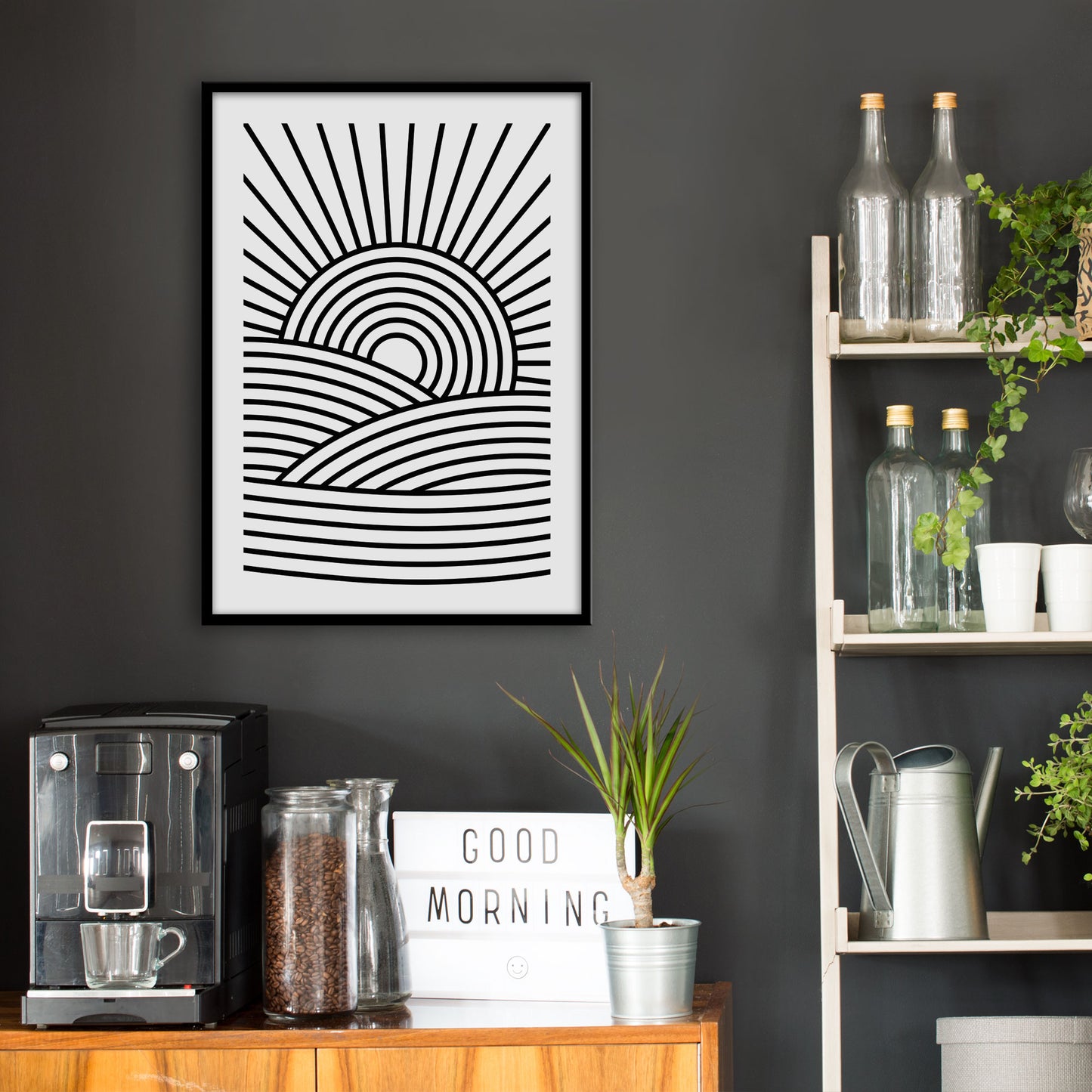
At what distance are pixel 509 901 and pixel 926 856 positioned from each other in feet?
2.02

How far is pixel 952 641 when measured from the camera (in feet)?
5.96

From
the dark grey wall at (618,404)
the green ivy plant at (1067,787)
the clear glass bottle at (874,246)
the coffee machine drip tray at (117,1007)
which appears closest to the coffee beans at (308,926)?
the coffee machine drip tray at (117,1007)

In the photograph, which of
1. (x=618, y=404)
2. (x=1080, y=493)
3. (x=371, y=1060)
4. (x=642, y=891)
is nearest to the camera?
(x=371, y=1060)

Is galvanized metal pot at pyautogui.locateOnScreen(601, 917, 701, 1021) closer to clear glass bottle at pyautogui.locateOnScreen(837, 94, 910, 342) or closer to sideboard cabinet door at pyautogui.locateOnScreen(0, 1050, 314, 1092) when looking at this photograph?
sideboard cabinet door at pyautogui.locateOnScreen(0, 1050, 314, 1092)

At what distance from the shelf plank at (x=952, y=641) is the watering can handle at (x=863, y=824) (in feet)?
0.49

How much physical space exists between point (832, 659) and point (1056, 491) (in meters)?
0.51

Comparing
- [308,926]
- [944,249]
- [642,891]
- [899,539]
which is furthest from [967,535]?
[308,926]

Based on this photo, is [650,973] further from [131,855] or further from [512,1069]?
[131,855]

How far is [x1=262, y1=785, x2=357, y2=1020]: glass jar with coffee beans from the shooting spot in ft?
5.62

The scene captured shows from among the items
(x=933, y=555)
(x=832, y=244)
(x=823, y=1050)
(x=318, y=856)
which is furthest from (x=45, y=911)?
(x=832, y=244)

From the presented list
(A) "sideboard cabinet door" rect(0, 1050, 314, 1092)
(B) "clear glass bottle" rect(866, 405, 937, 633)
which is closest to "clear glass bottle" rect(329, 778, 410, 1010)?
(A) "sideboard cabinet door" rect(0, 1050, 314, 1092)

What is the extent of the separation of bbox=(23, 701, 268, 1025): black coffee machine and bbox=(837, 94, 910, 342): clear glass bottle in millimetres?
1126

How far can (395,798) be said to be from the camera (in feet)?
6.75

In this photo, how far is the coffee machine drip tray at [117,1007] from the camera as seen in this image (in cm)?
167
